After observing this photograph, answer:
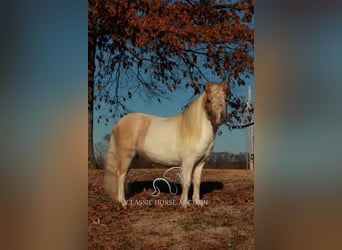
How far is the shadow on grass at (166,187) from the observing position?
13.5ft

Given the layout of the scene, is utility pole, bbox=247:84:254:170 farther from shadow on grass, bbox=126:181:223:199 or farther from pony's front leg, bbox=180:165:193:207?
pony's front leg, bbox=180:165:193:207

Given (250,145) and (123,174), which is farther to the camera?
(123,174)

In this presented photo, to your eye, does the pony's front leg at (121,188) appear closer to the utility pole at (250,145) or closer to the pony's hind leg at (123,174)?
the pony's hind leg at (123,174)

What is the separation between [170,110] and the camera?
4.09 m

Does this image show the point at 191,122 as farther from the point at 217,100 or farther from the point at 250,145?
the point at 250,145

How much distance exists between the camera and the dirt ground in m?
4.09

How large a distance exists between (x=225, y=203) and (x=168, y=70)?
132 centimetres

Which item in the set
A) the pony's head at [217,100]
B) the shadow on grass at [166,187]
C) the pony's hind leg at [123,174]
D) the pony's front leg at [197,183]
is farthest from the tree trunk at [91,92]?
the pony's head at [217,100]

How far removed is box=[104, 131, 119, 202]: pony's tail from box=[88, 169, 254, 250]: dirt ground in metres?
0.06

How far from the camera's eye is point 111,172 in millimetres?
4148

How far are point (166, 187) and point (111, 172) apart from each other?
20.6 inches

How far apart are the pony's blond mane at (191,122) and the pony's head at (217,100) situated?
6 centimetres

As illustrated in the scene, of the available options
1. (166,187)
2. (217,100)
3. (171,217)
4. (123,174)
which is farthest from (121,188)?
(217,100)

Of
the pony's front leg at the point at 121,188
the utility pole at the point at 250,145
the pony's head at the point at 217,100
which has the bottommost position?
the pony's front leg at the point at 121,188
